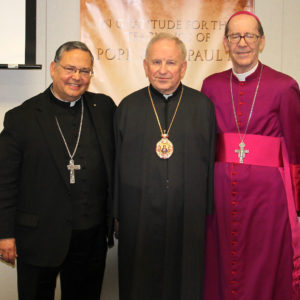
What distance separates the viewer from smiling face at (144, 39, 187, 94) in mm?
2117

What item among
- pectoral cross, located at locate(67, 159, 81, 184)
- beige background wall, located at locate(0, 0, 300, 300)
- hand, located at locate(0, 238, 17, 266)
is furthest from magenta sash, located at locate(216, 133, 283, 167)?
hand, located at locate(0, 238, 17, 266)

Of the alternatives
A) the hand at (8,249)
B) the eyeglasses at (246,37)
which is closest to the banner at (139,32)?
the eyeglasses at (246,37)

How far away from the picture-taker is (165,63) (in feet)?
6.95

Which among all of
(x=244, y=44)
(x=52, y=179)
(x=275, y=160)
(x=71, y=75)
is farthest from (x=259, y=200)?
(x=71, y=75)

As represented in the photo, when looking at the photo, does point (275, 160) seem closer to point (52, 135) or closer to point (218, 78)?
point (218, 78)

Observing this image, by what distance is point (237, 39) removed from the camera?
7.20ft

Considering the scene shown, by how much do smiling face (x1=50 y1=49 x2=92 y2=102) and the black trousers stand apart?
825 millimetres

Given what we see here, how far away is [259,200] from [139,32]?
1.75 m

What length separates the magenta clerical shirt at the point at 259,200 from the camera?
2211 millimetres

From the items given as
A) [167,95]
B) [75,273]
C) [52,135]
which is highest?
[167,95]

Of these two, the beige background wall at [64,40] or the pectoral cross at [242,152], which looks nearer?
the pectoral cross at [242,152]

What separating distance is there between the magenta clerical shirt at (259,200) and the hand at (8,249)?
1.22 meters

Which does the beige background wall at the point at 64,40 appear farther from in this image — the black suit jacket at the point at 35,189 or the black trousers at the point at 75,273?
the black suit jacket at the point at 35,189

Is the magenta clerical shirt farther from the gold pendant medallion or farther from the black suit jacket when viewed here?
the black suit jacket
